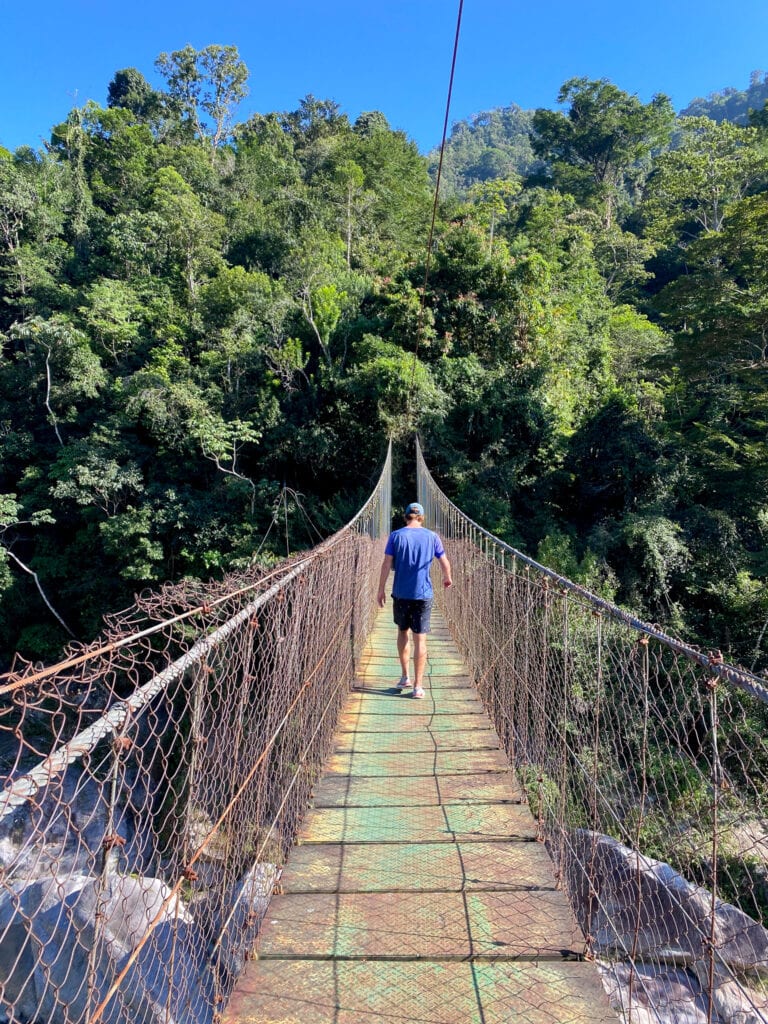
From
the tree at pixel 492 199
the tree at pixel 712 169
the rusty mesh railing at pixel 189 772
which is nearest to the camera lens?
the rusty mesh railing at pixel 189 772

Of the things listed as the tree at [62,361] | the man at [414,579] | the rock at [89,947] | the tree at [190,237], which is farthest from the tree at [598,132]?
the rock at [89,947]

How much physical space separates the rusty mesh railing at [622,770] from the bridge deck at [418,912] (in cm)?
10

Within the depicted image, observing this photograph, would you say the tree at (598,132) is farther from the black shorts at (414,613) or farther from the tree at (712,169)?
the black shorts at (414,613)

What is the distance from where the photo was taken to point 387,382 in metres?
10.2

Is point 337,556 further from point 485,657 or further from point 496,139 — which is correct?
point 496,139

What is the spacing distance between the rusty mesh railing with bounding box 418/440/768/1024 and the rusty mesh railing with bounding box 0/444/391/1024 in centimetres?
73

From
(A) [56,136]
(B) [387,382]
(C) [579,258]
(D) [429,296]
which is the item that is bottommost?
(B) [387,382]

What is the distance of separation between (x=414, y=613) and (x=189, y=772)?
6.68ft

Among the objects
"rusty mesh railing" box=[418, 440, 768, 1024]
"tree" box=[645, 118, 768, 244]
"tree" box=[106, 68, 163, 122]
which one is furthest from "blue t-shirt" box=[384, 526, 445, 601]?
"tree" box=[106, 68, 163, 122]

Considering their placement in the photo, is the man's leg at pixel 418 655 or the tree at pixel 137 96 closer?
the man's leg at pixel 418 655

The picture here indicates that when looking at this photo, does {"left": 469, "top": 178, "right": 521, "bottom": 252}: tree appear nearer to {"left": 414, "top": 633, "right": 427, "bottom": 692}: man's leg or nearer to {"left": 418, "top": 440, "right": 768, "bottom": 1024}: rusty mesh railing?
{"left": 414, "top": 633, "right": 427, "bottom": 692}: man's leg

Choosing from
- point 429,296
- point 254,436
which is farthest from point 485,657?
point 429,296

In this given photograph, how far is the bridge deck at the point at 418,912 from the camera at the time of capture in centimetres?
125

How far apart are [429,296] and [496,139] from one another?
70.4m
